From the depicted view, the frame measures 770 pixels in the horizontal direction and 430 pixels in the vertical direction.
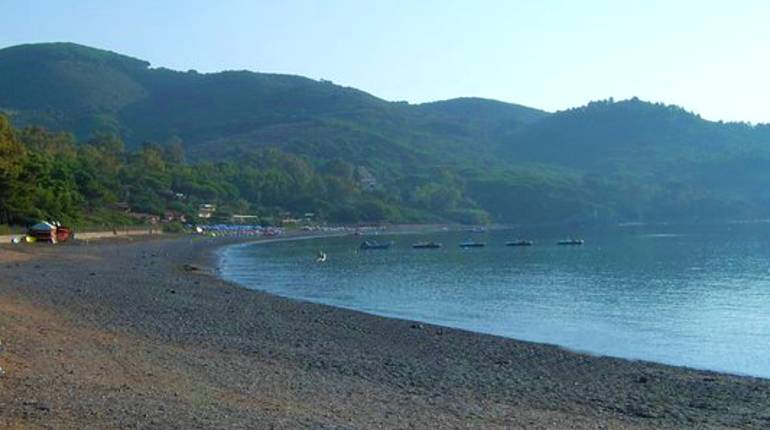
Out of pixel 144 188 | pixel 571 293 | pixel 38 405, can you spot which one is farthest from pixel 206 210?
pixel 38 405

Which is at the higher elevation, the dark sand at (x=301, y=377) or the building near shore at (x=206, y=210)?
the building near shore at (x=206, y=210)

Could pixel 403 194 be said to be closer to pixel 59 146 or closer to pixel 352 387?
pixel 59 146

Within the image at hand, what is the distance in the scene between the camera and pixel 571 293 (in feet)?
153

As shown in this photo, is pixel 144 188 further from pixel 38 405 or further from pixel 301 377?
pixel 38 405

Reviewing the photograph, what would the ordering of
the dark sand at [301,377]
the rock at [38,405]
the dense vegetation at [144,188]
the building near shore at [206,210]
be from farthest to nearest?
the building near shore at [206,210]
the dense vegetation at [144,188]
the dark sand at [301,377]
the rock at [38,405]

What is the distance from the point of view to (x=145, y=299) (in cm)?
3189

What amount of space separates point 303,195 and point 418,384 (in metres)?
153

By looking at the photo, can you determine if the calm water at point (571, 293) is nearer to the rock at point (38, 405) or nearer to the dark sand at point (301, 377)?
the dark sand at point (301, 377)

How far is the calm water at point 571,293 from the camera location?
2914 centimetres

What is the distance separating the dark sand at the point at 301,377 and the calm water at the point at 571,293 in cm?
435

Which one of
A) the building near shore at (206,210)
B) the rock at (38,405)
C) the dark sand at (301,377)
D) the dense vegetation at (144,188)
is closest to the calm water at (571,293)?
the dark sand at (301,377)

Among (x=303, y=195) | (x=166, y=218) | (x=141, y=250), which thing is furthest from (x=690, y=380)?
(x=303, y=195)

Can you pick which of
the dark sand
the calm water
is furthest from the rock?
the calm water

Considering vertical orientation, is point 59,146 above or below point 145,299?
above
